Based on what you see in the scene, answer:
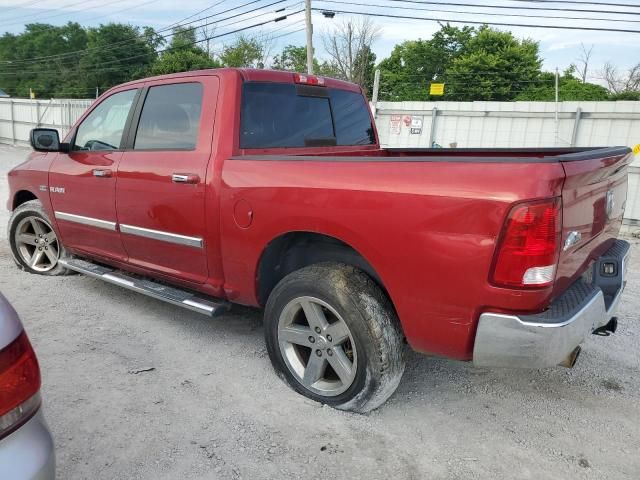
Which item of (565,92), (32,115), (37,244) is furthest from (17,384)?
(565,92)

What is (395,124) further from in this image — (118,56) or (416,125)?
(118,56)

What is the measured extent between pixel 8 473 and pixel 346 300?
1.62 metres

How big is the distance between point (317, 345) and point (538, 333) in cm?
120

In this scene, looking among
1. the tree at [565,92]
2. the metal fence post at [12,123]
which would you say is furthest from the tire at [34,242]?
the tree at [565,92]

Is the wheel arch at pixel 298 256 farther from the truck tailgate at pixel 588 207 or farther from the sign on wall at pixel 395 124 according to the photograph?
the sign on wall at pixel 395 124

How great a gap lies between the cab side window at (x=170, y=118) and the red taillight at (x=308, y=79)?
707 mm

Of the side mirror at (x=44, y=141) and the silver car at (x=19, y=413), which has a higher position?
the side mirror at (x=44, y=141)

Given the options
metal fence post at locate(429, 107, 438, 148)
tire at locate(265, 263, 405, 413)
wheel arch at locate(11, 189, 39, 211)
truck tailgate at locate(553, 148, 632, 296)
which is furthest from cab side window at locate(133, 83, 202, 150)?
metal fence post at locate(429, 107, 438, 148)

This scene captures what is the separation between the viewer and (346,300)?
8.59 feet

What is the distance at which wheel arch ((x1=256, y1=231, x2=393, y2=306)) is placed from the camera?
283cm

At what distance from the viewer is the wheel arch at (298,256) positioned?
2.83 meters

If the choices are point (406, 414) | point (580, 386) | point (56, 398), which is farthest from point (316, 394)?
point (580, 386)

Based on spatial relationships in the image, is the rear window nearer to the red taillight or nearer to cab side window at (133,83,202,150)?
the red taillight

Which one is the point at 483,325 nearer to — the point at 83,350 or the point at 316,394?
the point at 316,394
